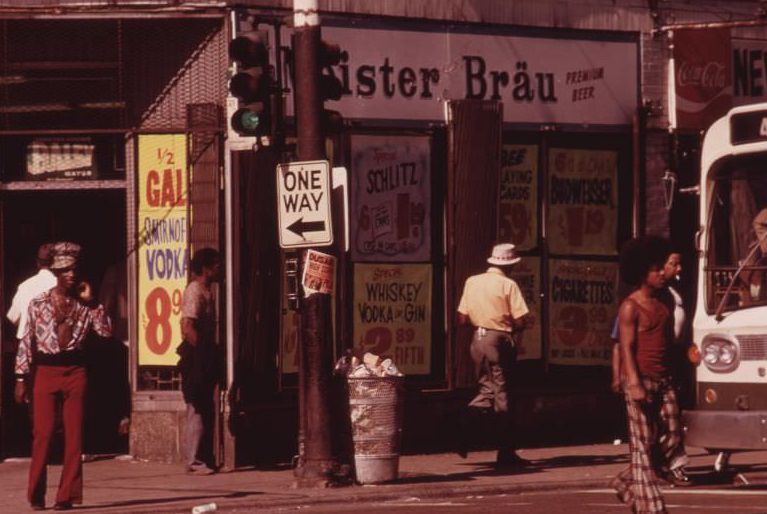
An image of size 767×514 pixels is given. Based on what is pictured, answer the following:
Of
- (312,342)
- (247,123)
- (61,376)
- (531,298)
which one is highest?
(247,123)

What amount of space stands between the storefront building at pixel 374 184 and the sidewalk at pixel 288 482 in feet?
2.07

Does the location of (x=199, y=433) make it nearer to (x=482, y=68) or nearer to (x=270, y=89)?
(x=270, y=89)

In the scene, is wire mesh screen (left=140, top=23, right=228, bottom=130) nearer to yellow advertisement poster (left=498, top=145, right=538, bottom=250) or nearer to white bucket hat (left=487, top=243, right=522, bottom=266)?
white bucket hat (left=487, top=243, right=522, bottom=266)

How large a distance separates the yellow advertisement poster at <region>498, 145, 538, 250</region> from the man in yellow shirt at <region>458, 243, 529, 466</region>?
2065mm

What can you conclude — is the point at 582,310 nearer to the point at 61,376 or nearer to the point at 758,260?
the point at 758,260

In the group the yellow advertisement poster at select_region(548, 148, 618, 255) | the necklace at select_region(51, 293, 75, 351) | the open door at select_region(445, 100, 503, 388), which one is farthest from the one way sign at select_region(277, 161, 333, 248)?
the yellow advertisement poster at select_region(548, 148, 618, 255)

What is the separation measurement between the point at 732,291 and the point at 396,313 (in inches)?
198

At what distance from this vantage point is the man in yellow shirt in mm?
17953

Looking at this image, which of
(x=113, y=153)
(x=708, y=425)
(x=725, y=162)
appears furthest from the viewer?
(x=113, y=153)

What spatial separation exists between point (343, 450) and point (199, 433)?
5.43ft

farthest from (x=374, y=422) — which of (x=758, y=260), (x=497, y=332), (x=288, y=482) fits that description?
(x=758, y=260)

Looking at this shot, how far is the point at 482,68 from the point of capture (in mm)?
19969

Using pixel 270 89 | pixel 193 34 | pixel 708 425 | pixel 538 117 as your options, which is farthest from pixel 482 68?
pixel 708 425

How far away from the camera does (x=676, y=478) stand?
16000 mm
